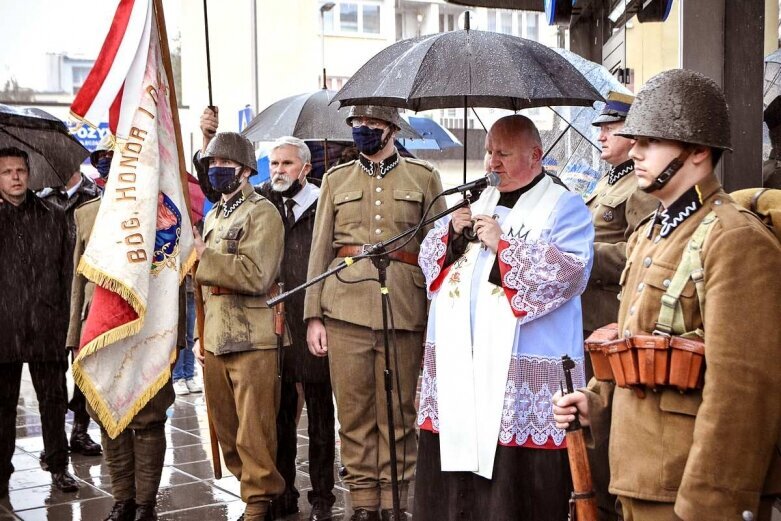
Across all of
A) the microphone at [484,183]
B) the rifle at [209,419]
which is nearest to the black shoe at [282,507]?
the rifle at [209,419]

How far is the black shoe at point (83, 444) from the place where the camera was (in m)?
8.62

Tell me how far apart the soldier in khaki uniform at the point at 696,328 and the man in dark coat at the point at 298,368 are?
3.41m

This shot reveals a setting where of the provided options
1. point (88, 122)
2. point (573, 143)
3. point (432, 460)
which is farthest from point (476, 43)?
point (573, 143)

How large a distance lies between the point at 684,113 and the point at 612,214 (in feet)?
7.35

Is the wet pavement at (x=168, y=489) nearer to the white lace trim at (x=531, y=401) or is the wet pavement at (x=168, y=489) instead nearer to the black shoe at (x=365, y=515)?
the black shoe at (x=365, y=515)

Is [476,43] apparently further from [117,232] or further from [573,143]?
[573,143]

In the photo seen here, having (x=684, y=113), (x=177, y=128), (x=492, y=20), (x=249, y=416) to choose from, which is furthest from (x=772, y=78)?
(x=492, y=20)

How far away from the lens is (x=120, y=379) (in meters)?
6.09

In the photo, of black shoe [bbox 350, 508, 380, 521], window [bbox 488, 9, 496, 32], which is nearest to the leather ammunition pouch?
black shoe [bbox 350, 508, 380, 521]

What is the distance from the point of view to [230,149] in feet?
20.9

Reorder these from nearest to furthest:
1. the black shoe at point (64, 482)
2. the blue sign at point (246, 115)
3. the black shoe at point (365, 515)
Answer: the black shoe at point (365, 515)
the black shoe at point (64, 482)
the blue sign at point (246, 115)

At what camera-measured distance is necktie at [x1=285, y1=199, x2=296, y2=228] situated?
23.5 ft

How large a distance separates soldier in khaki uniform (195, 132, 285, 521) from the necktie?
2.38 ft

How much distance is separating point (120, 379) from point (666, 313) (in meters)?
3.83
